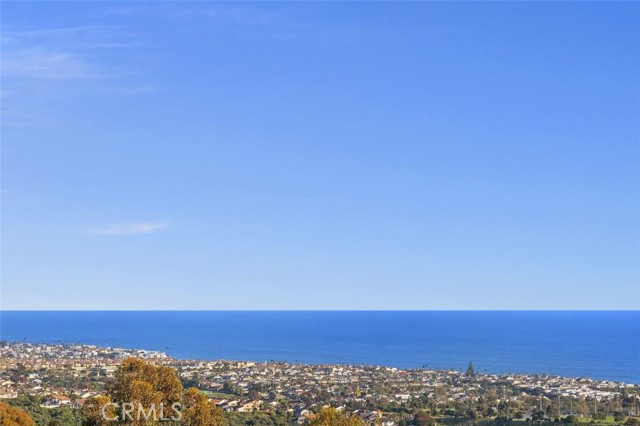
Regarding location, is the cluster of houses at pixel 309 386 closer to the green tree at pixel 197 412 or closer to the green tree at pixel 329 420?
the green tree at pixel 329 420

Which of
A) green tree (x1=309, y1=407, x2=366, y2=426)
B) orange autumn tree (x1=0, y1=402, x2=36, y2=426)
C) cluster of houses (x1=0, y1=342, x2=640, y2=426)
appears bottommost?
cluster of houses (x1=0, y1=342, x2=640, y2=426)

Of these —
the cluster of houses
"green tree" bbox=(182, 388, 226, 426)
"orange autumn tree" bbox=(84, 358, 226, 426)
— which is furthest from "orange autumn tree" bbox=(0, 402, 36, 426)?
the cluster of houses

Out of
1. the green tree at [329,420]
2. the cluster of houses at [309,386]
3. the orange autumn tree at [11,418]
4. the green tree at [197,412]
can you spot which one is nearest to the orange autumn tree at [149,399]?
the green tree at [197,412]

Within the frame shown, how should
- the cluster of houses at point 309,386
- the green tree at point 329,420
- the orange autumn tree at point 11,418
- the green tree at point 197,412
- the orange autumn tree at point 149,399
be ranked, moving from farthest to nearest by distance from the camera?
the cluster of houses at point 309,386
the orange autumn tree at point 11,418
the green tree at point 329,420
the green tree at point 197,412
the orange autumn tree at point 149,399

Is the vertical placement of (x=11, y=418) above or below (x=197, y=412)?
below

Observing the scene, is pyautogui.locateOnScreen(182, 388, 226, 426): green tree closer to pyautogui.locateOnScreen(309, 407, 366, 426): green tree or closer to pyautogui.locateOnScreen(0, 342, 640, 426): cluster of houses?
pyautogui.locateOnScreen(309, 407, 366, 426): green tree

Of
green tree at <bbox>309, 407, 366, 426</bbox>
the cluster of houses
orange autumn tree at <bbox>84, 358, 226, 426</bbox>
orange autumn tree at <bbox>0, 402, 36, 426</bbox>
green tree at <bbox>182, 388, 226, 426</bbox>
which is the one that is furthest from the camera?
the cluster of houses

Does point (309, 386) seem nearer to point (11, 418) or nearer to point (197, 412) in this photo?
point (11, 418)

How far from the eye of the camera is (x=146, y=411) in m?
17.0

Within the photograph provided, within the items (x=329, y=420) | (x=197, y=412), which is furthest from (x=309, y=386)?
(x=197, y=412)

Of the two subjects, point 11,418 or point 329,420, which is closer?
point 329,420

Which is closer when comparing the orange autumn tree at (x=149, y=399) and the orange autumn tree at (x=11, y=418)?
the orange autumn tree at (x=149, y=399)

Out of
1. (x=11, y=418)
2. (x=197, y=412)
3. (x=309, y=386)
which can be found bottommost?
(x=309, y=386)

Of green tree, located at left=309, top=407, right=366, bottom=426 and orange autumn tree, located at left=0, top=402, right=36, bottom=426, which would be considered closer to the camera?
green tree, located at left=309, top=407, right=366, bottom=426
